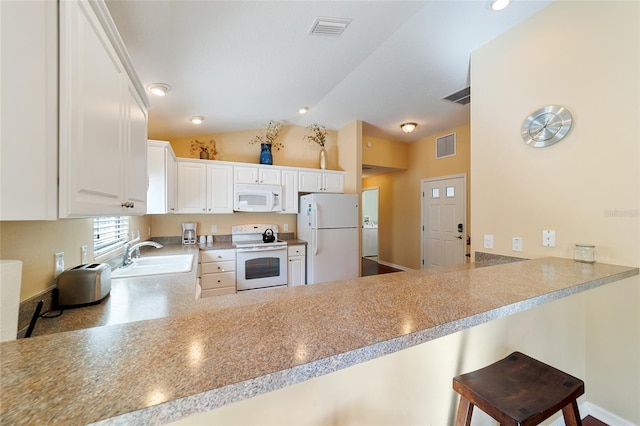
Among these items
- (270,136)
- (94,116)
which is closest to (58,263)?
(94,116)

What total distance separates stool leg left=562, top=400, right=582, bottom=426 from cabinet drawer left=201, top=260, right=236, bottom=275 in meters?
3.26

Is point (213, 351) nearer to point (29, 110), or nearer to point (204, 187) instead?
point (29, 110)

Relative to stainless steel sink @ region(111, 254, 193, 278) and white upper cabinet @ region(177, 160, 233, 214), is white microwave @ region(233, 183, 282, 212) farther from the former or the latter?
stainless steel sink @ region(111, 254, 193, 278)

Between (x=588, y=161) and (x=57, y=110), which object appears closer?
(x=57, y=110)

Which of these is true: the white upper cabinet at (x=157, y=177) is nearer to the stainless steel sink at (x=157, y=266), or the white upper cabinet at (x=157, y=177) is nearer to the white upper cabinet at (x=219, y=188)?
the stainless steel sink at (x=157, y=266)

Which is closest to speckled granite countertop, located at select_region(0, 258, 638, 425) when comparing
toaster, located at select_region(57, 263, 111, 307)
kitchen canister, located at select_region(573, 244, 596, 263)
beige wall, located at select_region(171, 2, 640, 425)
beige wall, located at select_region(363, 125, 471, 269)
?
beige wall, located at select_region(171, 2, 640, 425)

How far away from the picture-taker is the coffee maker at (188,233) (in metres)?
3.70

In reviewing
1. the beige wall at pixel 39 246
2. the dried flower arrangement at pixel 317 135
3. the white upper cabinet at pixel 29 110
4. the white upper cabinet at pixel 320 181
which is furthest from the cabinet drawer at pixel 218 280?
the white upper cabinet at pixel 29 110

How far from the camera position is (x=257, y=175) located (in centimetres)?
393

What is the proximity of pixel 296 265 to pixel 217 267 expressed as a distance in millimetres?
1125

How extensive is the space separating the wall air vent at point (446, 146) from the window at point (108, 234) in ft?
16.2

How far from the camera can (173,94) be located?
7.72 ft

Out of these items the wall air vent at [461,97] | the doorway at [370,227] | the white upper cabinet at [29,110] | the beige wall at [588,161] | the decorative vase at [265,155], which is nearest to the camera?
Answer: the white upper cabinet at [29,110]

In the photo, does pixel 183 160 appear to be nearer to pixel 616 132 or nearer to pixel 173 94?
pixel 173 94
